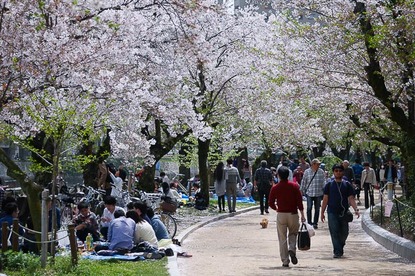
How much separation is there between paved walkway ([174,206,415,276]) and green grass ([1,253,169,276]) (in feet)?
1.36

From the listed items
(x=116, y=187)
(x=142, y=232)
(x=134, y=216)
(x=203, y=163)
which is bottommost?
(x=142, y=232)

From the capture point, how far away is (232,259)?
1587 cm

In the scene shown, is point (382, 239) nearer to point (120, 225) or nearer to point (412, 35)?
point (412, 35)

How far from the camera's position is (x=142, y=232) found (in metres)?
15.8

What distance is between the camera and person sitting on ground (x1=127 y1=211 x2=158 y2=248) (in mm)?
15828

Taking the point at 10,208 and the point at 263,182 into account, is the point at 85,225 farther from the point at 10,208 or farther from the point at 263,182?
the point at 263,182

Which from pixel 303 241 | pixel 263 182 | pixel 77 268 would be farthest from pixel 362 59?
pixel 77 268

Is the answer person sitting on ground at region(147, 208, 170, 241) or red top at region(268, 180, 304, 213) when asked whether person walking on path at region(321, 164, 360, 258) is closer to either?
red top at region(268, 180, 304, 213)

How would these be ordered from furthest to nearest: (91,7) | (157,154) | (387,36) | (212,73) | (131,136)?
(212,73) < (157,154) < (131,136) < (387,36) < (91,7)

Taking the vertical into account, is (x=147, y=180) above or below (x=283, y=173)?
above

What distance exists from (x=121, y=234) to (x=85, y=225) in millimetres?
1960

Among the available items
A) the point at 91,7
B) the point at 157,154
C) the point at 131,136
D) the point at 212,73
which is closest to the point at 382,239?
the point at 91,7

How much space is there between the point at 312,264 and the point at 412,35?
18.7 ft

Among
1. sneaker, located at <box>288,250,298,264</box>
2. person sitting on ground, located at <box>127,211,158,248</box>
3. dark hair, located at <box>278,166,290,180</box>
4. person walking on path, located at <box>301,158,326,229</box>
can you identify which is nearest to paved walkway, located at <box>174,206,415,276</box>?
sneaker, located at <box>288,250,298,264</box>
